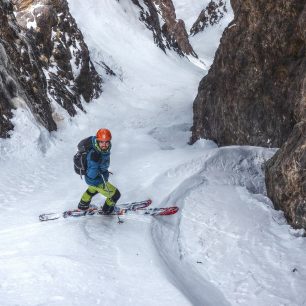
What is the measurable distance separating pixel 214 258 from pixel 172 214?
2035 millimetres

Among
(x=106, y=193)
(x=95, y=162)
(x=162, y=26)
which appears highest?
(x=162, y=26)

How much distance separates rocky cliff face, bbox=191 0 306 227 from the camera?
9.86 metres

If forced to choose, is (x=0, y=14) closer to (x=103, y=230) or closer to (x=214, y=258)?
(x=103, y=230)

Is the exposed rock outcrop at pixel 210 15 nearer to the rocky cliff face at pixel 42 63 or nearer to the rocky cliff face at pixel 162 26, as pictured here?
the rocky cliff face at pixel 162 26

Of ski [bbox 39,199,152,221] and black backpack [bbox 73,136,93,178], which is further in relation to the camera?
ski [bbox 39,199,152,221]

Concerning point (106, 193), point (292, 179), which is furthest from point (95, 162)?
point (292, 179)

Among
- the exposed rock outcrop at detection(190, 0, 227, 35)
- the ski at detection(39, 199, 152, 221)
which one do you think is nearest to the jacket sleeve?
the ski at detection(39, 199, 152, 221)

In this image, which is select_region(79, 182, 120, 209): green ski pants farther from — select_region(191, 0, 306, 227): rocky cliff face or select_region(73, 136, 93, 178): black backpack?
select_region(191, 0, 306, 227): rocky cliff face

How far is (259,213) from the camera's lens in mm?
10156

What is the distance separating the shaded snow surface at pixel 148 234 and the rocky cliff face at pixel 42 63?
0.90 m

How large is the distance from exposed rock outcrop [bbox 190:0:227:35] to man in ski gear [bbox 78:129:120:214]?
71.1 m

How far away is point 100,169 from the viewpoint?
9578 mm

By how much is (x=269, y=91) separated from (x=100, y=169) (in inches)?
272

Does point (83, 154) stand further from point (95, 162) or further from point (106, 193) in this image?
point (106, 193)
